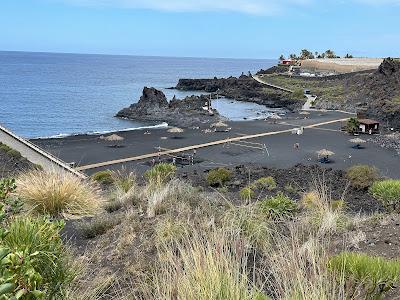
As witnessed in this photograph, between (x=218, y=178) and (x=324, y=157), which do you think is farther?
(x=324, y=157)

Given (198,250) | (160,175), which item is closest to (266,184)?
(160,175)

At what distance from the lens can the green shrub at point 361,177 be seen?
24.8 meters

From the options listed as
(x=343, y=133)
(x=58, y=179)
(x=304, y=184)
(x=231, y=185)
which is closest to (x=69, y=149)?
(x=231, y=185)

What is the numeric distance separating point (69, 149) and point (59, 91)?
3010 inches

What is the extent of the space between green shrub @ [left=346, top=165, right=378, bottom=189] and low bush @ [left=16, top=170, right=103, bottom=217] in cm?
1794

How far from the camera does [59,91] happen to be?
373 ft

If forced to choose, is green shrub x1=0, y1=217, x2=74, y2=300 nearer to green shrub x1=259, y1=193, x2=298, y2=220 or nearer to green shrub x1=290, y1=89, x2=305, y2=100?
green shrub x1=259, y1=193, x2=298, y2=220

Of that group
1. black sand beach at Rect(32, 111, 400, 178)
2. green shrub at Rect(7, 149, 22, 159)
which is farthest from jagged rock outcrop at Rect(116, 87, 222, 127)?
green shrub at Rect(7, 149, 22, 159)

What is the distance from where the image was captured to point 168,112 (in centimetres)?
6862

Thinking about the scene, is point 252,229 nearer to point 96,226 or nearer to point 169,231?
point 169,231

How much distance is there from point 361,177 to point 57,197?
19.4m

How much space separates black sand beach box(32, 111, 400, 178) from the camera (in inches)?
1426

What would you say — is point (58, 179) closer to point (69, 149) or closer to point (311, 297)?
point (311, 297)

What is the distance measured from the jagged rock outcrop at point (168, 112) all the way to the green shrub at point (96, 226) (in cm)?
5289
